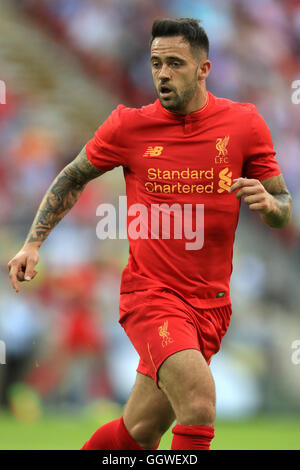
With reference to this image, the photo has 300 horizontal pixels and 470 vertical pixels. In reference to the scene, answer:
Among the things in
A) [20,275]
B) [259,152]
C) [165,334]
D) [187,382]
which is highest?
[259,152]

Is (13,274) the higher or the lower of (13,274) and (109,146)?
the lower

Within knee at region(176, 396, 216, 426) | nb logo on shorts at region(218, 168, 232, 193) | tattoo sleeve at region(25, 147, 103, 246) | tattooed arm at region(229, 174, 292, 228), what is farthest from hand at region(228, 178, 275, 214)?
tattoo sleeve at region(25, 147, 103, 246)

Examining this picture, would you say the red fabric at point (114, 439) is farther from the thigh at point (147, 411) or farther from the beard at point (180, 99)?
the beard at point (180, 99)

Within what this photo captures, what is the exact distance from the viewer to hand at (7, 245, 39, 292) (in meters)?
3.74

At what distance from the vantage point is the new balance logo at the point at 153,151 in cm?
377

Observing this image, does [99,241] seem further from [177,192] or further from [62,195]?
[177,192]

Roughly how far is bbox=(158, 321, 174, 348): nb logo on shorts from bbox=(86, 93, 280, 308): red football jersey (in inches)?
9.6

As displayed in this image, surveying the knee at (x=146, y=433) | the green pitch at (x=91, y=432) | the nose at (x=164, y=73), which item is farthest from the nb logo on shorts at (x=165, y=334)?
the green pitch at (x=91, y=432)

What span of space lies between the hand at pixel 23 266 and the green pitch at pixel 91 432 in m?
2.64

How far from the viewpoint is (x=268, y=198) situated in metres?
3.38

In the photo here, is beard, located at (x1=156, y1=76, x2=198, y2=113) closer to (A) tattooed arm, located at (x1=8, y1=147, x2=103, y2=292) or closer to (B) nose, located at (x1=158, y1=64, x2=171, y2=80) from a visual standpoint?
(B) nose, located at (x1=158, y1=64, x2=171, y2=80)

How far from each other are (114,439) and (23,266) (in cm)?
94

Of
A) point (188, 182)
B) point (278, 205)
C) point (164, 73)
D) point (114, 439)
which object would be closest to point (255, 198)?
point (278, 205)
